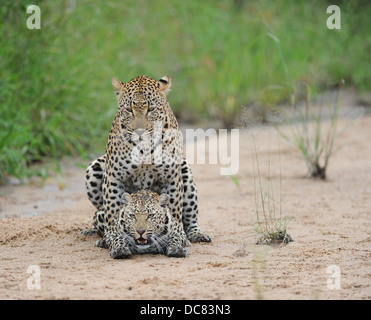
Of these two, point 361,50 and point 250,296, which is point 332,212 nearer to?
point 250,296

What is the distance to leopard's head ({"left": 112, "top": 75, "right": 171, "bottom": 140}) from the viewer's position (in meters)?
6.47

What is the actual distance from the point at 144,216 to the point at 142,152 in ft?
2.20

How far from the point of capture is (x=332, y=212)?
7980 mm

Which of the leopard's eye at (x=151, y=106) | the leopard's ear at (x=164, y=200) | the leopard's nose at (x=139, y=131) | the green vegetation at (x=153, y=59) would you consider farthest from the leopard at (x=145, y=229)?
the green vegetation at (x=153, y=59)

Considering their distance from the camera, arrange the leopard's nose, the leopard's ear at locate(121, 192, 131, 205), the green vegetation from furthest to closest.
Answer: the green vegetation → the leopard's nose → the leopard's ear at locate(121, 192, 131, 205)

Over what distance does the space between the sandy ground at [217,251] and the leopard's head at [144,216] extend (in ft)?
0.73

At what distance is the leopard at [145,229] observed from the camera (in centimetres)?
611

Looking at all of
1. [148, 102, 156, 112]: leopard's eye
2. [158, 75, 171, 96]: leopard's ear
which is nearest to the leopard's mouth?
[148, 102, 156, 112]: leopard's eye

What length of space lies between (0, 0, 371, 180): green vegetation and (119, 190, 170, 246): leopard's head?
3.33 metres

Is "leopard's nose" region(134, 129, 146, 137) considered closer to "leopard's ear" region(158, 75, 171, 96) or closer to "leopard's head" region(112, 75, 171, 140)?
"leopard's head" region(112, 75, 171, 140)

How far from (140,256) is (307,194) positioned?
3.51 metres

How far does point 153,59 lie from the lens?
14.0 m
